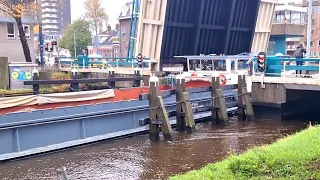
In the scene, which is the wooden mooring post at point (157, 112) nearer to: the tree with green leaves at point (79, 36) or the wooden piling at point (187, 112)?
the wooden piling at point (187, 112)

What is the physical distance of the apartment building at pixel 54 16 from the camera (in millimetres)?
150750

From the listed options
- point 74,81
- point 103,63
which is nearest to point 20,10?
point 103,63

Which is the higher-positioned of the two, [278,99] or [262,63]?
[262,63]

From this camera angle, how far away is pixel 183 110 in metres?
16.2

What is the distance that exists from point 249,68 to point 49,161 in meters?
12.4

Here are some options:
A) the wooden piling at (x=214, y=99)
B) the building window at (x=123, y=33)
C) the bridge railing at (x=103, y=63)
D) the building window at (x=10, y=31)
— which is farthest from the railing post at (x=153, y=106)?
the building window at (x=123, y=33)

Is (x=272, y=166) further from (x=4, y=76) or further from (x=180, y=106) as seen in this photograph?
(x=4, y=76)

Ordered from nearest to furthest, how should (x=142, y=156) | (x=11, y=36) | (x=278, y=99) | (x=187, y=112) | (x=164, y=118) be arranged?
(x=142, y=156)
(x=164, y=118)
(x=187, y=112)
(x=278, y=99)
(x=11, y=36)

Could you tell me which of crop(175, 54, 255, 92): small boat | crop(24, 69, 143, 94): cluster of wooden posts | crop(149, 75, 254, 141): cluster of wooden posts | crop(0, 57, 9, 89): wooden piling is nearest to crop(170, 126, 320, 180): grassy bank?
crop(149, 75, 254, 141): cluster of wooden posts

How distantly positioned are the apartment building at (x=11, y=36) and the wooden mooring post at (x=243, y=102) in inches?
806

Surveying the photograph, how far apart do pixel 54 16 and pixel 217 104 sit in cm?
14601

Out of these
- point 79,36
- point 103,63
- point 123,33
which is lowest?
point 103,63

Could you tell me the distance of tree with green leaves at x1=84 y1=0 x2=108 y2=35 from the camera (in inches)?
2810

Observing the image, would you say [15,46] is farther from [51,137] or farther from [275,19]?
[275,19]
